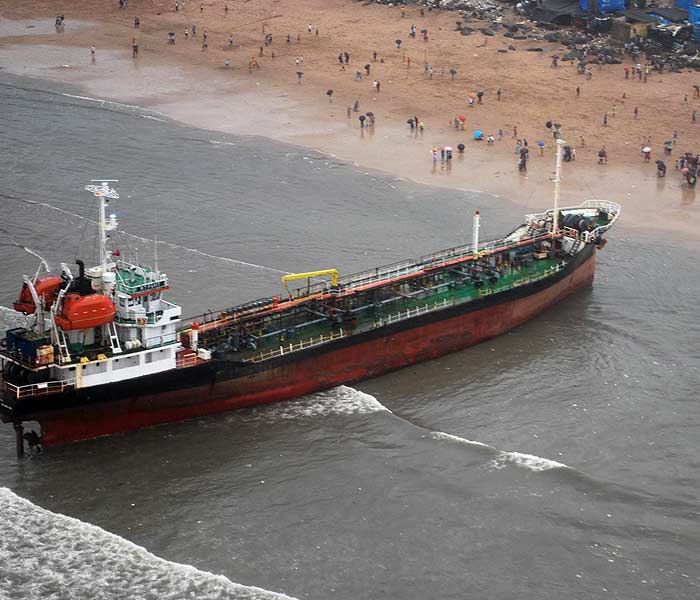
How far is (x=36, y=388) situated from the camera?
3956cm

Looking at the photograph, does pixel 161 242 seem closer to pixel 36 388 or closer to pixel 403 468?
pixel 36 388

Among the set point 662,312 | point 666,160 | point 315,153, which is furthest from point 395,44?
point 662,312

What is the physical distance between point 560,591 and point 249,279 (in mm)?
26256

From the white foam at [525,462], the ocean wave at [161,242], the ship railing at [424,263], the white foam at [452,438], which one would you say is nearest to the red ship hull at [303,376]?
the ship railing at [424,263]

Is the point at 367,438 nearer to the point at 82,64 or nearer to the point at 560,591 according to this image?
the point at 560,591

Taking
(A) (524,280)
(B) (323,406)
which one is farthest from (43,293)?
(A) (524,280)

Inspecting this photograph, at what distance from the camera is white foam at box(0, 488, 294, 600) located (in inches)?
1315

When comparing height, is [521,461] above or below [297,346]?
below

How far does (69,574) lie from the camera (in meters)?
34.1

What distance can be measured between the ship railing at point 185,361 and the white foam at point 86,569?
7811mm

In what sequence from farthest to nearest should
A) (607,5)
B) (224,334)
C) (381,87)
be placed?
(607,5) → (381,87) → (224,334)

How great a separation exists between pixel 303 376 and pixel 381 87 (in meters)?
42.5

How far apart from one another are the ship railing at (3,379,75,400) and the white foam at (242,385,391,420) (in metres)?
7.29

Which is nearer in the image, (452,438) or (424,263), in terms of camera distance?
(452,438)
